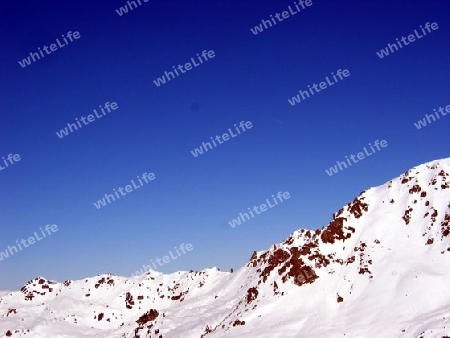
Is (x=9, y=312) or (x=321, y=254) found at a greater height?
(x=9, y=312)

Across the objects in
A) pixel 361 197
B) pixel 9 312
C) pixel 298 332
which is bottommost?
pixel 298 332

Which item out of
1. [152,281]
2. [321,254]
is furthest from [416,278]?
[152,281]

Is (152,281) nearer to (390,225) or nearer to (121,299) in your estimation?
(121,299)

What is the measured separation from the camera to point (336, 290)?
69.7 m

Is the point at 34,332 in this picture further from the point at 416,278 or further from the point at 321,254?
the point at 416,278

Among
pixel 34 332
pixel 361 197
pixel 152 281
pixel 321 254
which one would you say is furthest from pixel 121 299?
pixel 361 197

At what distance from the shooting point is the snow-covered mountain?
58.8 metres

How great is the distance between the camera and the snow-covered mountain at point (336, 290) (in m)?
58.8

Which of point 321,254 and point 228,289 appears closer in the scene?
point 321,254

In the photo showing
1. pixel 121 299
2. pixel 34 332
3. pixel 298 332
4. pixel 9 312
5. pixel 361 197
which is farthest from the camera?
pixel 121 299

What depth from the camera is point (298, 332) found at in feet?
198

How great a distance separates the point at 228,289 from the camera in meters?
104

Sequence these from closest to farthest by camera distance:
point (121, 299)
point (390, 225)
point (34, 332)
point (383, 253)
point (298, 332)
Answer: point (298, 332) → point (383, 253) → point (390, 225) → point (34, 332) → point (121, 299)

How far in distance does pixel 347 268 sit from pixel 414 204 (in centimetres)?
2175
